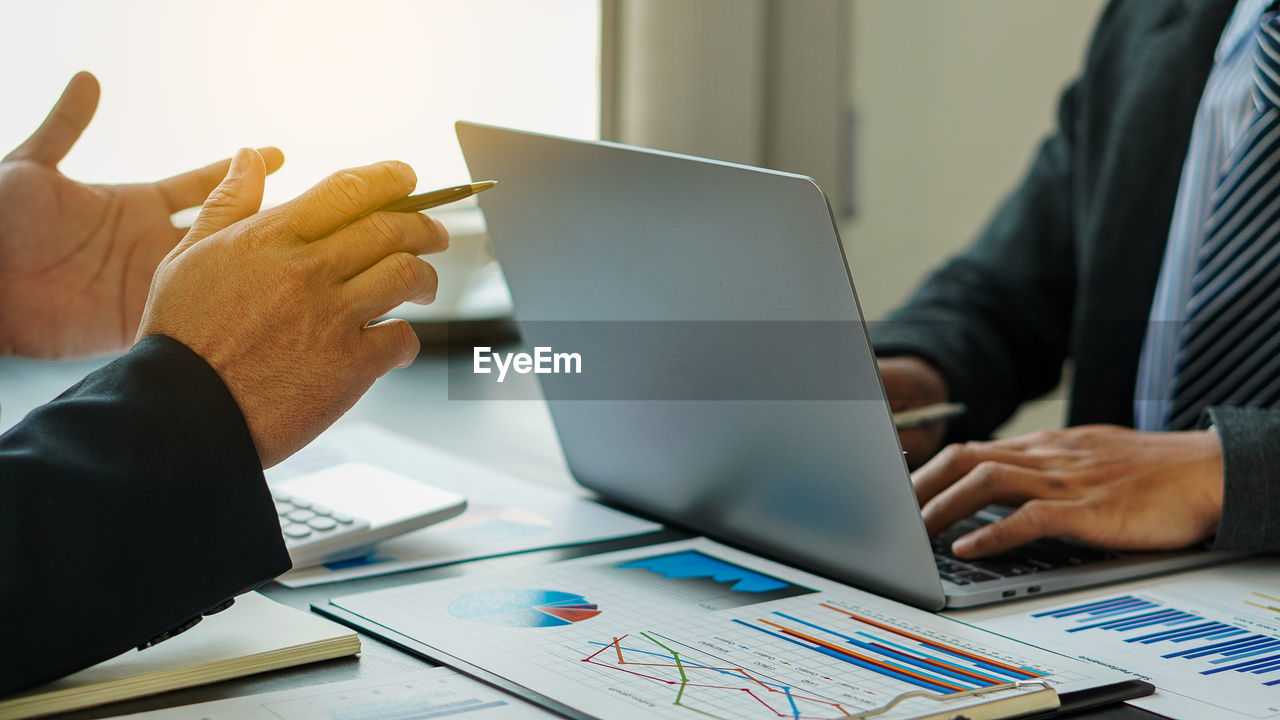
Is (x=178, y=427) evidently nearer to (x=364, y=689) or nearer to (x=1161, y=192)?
(x=364, y=689)

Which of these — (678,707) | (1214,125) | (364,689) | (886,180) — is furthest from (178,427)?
(886,180)

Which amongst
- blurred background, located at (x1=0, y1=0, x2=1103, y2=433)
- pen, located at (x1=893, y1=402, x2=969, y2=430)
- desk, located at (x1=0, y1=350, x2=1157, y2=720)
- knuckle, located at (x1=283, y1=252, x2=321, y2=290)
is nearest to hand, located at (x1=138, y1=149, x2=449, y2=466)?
knuckle, located at (x1=283, y1=252, x2=321, y2=290)

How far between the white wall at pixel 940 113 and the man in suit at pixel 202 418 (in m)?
1.57

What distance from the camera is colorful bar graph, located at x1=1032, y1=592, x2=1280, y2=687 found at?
603 mm

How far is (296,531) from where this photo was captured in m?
0.77

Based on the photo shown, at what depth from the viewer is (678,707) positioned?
20.1 inches

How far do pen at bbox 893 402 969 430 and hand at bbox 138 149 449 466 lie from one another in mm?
478

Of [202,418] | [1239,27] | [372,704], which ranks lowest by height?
[372,704]

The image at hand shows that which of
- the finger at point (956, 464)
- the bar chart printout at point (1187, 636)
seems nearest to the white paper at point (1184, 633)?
the bar chart printout at point (1187, 636)

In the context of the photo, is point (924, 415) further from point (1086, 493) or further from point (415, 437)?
point (415, 437)

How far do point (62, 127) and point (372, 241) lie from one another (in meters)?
0.39

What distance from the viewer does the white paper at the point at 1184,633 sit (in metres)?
0.56

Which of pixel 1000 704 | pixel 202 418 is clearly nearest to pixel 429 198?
pixel 202 418

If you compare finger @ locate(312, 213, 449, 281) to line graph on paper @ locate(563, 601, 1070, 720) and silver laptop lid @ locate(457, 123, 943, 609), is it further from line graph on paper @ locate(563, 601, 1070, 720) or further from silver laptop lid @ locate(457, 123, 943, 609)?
line graph on paper @ locate(563, 601, 1070, 720)
